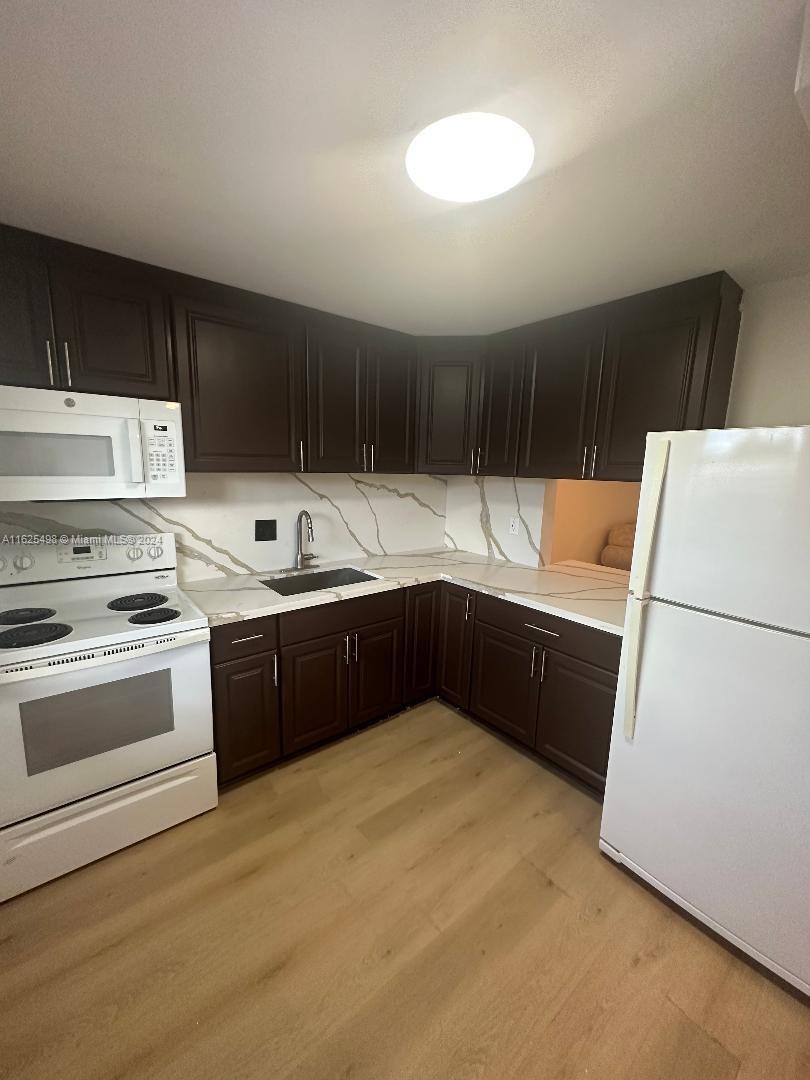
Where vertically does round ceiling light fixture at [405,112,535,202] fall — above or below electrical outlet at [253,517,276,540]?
above

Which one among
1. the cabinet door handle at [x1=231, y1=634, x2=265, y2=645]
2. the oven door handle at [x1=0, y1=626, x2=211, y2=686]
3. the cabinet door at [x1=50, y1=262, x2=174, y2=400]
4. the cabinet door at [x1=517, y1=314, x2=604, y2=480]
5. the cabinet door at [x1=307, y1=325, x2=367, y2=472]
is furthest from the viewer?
the cabinet door at [x1=307, y1=325, x2=367, y2=472]

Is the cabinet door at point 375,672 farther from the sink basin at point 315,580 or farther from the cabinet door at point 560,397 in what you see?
the cabinet door at point 560,397

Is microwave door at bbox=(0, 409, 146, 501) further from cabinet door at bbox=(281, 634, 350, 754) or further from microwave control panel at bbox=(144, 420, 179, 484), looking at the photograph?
cabinet door at bbox=(281, 634, 350, 754)

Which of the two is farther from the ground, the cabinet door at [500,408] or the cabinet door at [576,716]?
the cabinet door at [500,408]

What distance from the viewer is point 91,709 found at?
1546 millimetres

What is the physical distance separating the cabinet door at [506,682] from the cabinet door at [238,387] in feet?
4.66

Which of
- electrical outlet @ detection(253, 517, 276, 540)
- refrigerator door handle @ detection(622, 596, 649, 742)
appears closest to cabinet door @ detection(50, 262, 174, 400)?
electrical outlet @ detection(253, 517, 276, 540)

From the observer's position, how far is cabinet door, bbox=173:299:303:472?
6.26ft

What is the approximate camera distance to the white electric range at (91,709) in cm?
144

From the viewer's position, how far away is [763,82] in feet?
2.90

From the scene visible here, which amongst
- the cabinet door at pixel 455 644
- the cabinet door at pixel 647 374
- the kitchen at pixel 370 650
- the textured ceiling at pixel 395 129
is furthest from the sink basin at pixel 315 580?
the textured ceiling at pixel 395 129

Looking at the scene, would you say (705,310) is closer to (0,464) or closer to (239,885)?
(0,464)

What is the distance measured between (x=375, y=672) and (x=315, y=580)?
65cm

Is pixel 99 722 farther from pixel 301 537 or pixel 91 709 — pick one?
pixel 301 537
